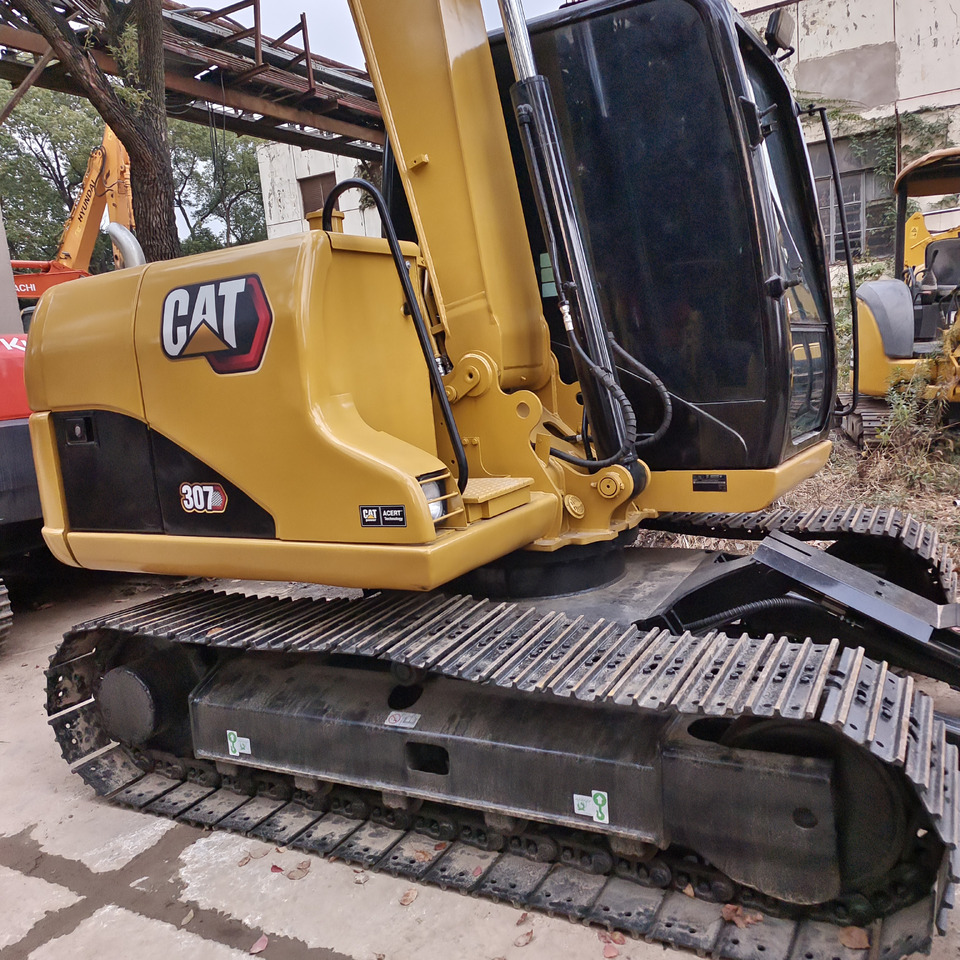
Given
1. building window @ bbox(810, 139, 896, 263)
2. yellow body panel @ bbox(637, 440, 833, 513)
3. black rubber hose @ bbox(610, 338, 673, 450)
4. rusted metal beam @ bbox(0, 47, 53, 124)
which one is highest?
rusted metal beam @ bbox(0, 47, 53, 124)

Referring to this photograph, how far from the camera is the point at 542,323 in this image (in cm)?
316

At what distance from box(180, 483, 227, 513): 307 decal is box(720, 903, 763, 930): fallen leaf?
75.4 inches

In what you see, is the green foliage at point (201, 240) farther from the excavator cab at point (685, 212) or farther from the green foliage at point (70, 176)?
the excavator cab at point (685, 212)

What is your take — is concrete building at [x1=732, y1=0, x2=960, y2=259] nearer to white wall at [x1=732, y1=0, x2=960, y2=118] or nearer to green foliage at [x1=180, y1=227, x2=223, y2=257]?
white wall at [x1=732, y1=0, x2=960, y2=118]

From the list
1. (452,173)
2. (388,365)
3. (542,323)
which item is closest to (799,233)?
(542,323)

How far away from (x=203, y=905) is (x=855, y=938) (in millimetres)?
1872

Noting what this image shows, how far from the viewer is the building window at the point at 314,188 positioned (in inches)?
821

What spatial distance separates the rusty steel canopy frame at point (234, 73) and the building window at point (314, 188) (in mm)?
9933

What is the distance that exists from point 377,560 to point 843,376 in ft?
22.7

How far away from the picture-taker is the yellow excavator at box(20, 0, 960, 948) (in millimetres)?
2273

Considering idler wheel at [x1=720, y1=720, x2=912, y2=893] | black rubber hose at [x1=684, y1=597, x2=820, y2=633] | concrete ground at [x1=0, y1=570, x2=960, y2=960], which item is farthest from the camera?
black rubber hose at [x1=684, y1=597, x2=820, y2=633]

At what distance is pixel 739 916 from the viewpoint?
89.0 inches

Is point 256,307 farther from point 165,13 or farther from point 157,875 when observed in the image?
point 165,13

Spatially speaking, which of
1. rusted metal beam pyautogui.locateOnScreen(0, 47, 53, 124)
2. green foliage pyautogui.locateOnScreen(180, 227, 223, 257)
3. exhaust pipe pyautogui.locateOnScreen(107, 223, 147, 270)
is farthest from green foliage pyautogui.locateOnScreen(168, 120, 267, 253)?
exhaust pipe pyautogui.locateOnScreen(107, 223, 147, 270)
